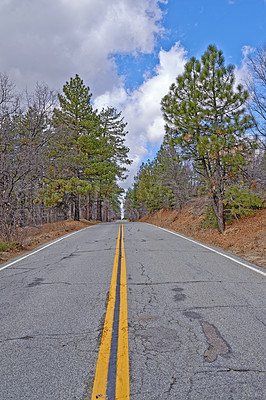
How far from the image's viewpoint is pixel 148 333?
3.18m

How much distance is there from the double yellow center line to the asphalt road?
2.7 inches

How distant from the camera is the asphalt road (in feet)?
7.42

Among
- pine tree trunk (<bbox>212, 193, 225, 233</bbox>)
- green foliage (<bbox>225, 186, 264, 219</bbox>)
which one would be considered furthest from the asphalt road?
pine tree trunk (<bbox>212, 193, 225, 233</bbox>)

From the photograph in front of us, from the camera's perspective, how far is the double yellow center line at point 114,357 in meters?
2.21

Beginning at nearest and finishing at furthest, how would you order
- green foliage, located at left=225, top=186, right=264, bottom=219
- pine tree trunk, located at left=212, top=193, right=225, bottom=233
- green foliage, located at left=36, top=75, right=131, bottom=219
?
1. green foliage, located at left=225, top=186, right=264, bottom=219
2. pine tree trunk, located at left=212, top=193, right=225, bottom=233
3. green foliage, located at left=36, top=75, right=131, bottom=219

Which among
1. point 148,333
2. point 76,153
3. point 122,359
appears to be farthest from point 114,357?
point 76,153

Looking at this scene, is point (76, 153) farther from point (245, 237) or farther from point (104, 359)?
point (104, 359)

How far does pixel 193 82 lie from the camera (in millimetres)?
12547

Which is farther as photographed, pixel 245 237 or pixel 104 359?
pixel 245 237

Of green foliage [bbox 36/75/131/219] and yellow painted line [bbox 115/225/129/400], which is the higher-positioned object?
green foliage [bbox 36/75/131/219]

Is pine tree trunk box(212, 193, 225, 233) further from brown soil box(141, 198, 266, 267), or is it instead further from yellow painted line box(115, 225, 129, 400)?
yellow painted line box(115, 225, 129, 400)

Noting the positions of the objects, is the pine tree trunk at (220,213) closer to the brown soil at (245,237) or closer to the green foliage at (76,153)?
the brown soil at (245,237)

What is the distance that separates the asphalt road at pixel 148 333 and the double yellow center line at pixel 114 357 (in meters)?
0.07

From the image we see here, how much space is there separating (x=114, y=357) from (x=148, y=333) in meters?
0.63
